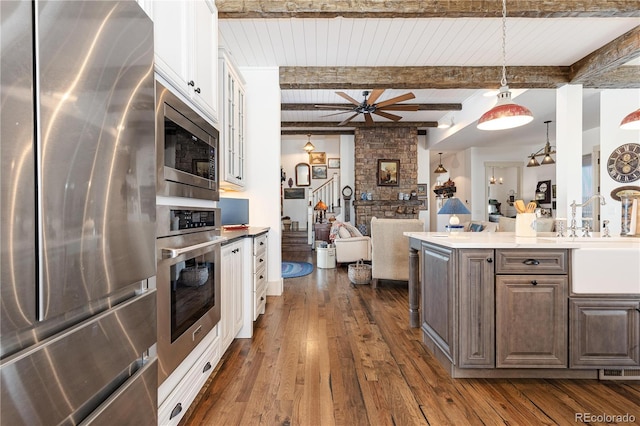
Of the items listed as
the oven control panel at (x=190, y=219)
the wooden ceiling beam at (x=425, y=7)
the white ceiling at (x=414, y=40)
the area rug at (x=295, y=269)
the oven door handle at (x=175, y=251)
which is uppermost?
the white ceiling at (x=414, y=40)

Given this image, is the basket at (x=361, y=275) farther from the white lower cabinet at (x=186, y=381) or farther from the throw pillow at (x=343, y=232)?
the white lower cabinet at (x=186, y=381)

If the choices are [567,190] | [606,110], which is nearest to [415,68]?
[567,190]

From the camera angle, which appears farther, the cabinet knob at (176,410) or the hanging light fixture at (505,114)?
the hanging light fixture at (505,114)

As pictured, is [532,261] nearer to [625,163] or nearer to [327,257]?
[327,257]

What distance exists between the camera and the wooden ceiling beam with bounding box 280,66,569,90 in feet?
13.3

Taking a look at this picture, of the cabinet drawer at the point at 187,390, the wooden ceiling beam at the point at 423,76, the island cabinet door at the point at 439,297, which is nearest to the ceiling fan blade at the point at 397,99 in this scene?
the wooden ceiling beam at the point at 423,76

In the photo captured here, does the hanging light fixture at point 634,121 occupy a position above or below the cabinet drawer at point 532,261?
above

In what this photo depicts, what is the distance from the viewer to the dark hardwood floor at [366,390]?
5.28 ft

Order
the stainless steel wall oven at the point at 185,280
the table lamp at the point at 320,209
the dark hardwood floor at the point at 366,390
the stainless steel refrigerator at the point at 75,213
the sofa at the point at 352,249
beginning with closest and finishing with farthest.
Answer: the stainless steel refrigerator at the point at 75,213 < the stainless steel wall oven at the point at 185,280 < the dark hardwood floor at the point at 366,390 < the sofa at the point at 352,249 < the table lamp at the point at 320,209

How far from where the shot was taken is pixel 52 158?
2.17 feet

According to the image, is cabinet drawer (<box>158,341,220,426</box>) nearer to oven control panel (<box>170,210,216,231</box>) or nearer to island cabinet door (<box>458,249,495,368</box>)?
oven control panel (<box>170,210,216,231</box>)

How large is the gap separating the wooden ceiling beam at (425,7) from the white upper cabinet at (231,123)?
1.65 ft

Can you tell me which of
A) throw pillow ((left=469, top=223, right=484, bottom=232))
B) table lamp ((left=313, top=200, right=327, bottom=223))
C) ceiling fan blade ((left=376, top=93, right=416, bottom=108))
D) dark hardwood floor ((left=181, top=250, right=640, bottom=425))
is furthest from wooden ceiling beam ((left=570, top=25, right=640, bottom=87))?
table lamp ((left=313, top=200, right=327, bottom=223))

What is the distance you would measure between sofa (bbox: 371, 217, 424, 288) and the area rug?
1.42 metres
